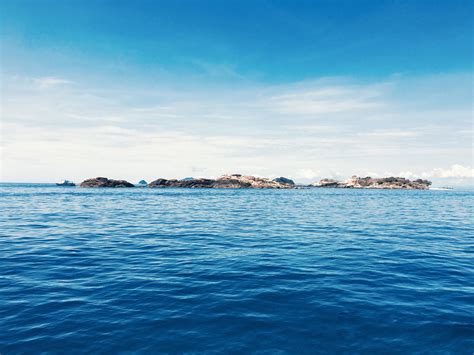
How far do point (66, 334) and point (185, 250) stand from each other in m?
11.2

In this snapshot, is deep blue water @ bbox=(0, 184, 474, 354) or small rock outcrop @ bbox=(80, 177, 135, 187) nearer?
deep blue water @ bbox=(0, 184, 474, 354)

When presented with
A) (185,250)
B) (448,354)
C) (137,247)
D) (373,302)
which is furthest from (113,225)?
(448,354)

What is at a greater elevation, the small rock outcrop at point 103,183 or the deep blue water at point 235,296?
the small rock outcrop at point 103,183

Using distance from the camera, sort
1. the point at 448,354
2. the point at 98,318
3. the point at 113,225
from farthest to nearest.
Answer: the point at 113,225 → the point at 98,318 → the point at 448,354

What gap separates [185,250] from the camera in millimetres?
20172

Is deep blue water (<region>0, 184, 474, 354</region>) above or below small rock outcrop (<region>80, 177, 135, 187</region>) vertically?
below

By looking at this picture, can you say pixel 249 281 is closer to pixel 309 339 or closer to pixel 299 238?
pixel 309 339

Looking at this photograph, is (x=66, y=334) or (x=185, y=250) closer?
(x=66, y=334)

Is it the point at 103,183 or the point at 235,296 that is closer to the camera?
the point at 235,296

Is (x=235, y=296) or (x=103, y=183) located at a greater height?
(x=103, y=183)

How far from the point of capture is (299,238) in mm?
24734

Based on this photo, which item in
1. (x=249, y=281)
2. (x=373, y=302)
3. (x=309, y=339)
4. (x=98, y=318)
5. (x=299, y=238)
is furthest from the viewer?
(x=299, y=238)

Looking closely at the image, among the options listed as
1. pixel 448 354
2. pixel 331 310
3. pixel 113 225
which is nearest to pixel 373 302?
pixel 331 310

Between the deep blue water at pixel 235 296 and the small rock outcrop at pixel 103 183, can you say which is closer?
the deep blue water at pixel 235 296
